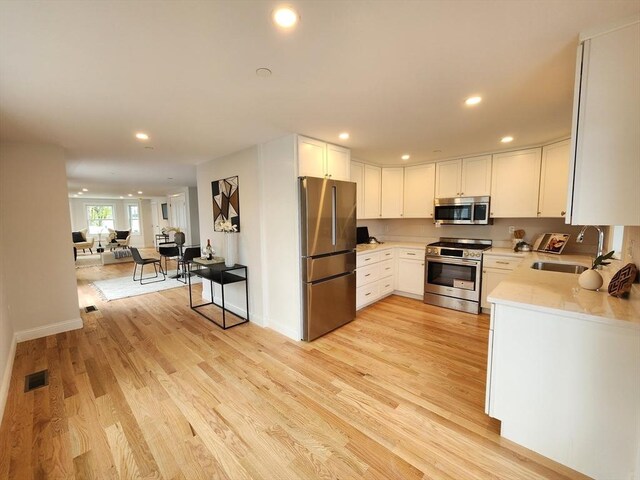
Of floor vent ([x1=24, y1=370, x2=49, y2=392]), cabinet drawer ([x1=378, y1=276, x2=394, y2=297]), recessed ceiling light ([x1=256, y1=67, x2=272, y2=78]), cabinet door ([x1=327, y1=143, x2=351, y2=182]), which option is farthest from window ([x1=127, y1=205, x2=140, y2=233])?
recessed ceiling light ([x1=256, y1=67, x2=272, y2=78])

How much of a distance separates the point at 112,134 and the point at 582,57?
149 inches

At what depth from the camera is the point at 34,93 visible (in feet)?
6.00

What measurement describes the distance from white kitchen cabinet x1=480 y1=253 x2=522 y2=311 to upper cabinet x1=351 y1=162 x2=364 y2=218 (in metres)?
1.86

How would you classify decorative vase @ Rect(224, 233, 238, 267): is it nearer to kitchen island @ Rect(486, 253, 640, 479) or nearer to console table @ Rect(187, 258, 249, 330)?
console table @ Rect(187, 258, 249, 330)

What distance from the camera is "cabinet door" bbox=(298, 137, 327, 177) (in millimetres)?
2912

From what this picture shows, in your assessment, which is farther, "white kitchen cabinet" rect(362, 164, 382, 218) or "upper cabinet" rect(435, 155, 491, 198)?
"white kitchen cabinet" rect(362, 164, 382, 218)

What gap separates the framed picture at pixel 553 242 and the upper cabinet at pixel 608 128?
261 centimetres

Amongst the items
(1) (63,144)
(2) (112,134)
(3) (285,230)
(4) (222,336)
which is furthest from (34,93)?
(4) (222,336)

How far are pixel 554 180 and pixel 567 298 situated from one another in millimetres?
2451

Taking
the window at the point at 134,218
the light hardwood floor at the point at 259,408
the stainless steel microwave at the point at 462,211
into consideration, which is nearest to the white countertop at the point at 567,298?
the light hardwood floor at the point at 259,408

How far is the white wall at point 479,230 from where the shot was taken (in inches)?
138

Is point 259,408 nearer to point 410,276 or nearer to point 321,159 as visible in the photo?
point 321,159

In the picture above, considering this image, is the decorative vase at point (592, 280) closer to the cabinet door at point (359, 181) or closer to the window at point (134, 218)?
the cabinet door at point (359, 181)

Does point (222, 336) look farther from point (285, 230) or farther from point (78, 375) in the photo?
point (285, 230)
